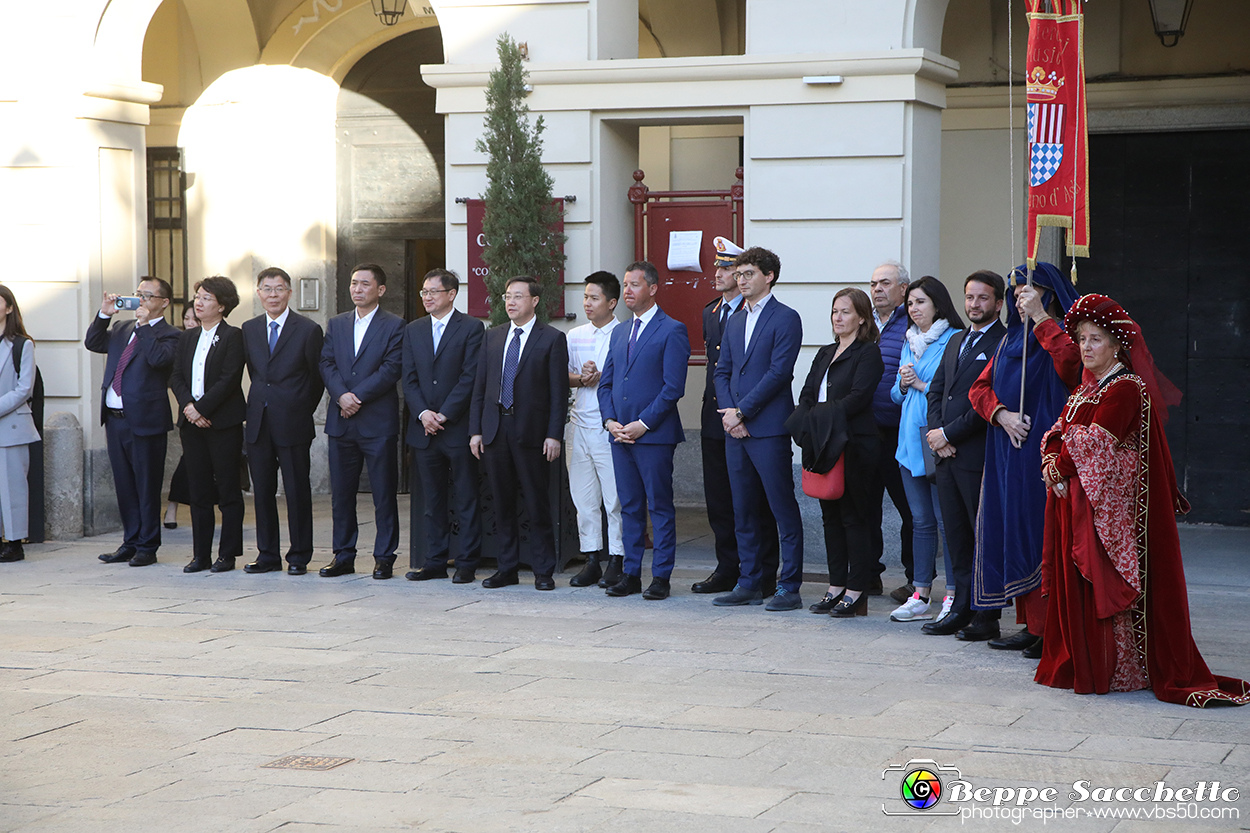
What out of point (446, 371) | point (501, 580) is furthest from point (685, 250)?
point (501, 580)

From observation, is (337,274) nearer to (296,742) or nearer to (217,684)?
(217,684)

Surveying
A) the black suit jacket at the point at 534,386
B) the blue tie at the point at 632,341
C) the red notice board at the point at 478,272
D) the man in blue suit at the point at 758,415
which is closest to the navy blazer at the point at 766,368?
the man in blue suit at the point at 758,415

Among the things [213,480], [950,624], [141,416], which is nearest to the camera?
[950,624]

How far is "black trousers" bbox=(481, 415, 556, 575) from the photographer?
889 cm

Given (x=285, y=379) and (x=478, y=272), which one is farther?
(x=478, y=272)

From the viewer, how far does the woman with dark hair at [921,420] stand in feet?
25.5

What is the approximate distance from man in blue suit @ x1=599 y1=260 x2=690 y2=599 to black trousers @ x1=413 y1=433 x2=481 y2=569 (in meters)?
1.03

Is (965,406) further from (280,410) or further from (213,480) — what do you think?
(213,480)

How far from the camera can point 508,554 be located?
29.7ft

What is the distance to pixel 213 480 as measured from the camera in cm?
968

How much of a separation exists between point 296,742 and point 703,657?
220cm

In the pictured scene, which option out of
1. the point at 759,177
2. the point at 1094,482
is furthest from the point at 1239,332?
the point at 1094,482

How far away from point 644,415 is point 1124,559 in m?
3.09

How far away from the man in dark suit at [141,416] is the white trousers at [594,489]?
294cm
